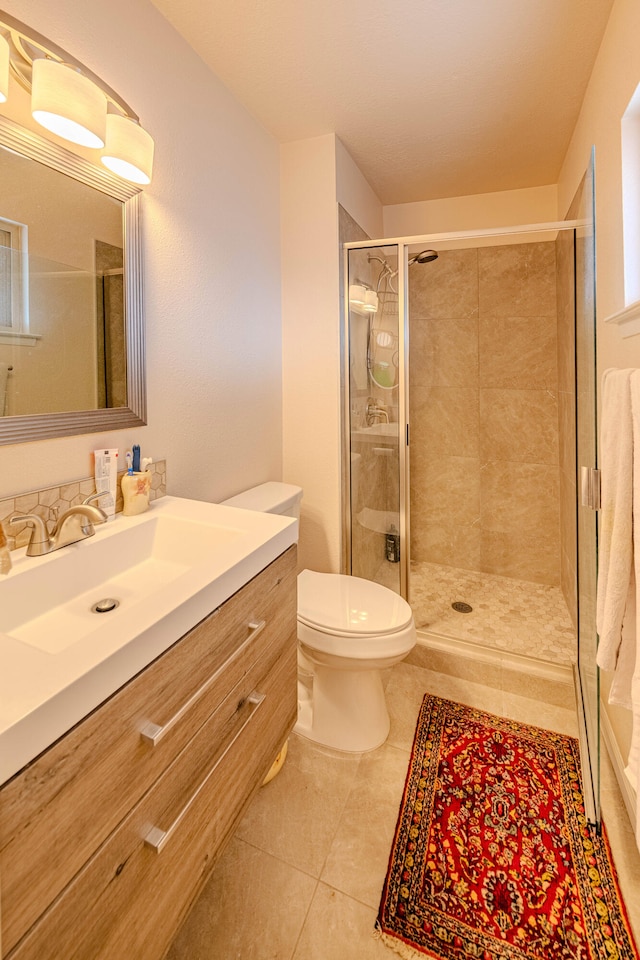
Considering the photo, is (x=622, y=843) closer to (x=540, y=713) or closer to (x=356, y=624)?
(x=540, y=713)

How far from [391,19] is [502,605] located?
252 centimetres

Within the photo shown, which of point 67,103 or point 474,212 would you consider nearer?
point 67,103

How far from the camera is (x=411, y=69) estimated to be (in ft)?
5.30

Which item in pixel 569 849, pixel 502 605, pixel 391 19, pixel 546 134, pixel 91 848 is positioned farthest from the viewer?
pixel 502 605

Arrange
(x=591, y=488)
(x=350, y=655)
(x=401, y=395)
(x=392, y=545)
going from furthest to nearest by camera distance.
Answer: (x=392, y=545) < (x=401, y=395) < (x=350, y=655) < (x=591, y=488)

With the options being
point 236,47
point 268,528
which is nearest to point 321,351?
point 236,47

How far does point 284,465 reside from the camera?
2279 millimetres

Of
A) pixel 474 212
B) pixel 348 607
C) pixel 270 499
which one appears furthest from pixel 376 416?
pixel 474 212

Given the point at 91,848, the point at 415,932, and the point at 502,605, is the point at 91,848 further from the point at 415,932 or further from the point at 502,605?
the point at 502,605

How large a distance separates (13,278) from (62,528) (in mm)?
574

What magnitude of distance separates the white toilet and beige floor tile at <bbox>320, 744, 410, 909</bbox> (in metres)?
0.09

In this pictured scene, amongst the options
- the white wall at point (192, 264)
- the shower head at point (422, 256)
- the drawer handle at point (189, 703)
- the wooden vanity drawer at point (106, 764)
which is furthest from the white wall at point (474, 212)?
the wooden vanity drawer at point (106, 764)

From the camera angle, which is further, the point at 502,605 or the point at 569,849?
the point at 502,605

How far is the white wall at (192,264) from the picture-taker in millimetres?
1169
